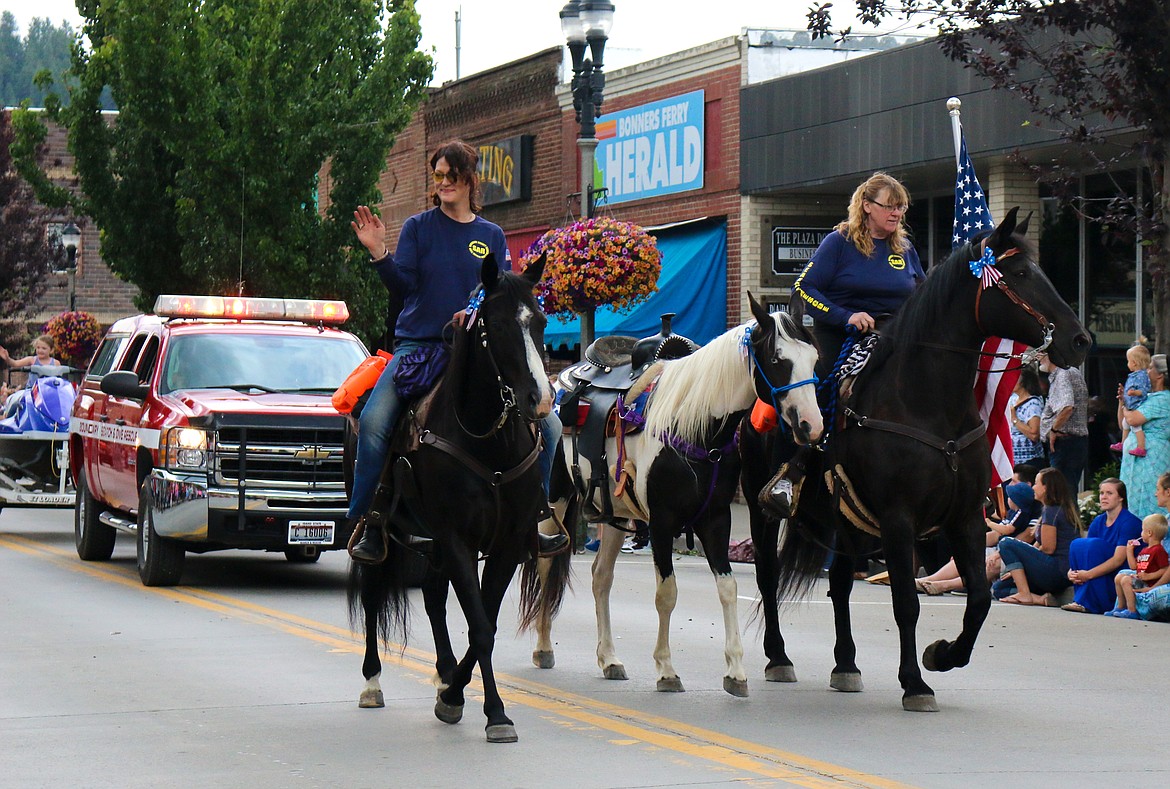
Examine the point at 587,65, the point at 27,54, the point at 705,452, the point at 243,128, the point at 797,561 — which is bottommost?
the point at 797,561

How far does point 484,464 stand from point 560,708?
4.73 ft

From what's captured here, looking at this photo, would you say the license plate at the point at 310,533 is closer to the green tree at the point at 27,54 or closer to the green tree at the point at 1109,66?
the green tree at the point at 1109,66

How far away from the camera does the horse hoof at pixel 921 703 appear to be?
8500 mm

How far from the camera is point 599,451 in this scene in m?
10.5

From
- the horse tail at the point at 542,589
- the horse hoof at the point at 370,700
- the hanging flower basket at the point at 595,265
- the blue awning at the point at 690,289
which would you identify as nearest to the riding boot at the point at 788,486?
the horse tail at the point at 542,589

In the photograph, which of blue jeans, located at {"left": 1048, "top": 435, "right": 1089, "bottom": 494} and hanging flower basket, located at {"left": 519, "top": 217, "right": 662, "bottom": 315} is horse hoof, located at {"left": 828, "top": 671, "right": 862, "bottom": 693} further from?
hanging flower basket, located at {"left": 519, "top": 217, "right": 662, "bottom": 315}

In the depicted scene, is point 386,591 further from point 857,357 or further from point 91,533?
point 91,533

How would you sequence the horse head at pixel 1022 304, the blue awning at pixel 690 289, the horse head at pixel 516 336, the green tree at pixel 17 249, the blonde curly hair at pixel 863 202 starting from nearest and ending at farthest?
1. the horse head at pixel 516 336
2. the horse head at pixel 1022 304
3. the blonde curly hair at pixel 863 202
4. the blue awning at pixel 690 289
5. the green tree at pixel 17 249

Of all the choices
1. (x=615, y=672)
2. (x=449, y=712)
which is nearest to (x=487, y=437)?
(x=449, y=712)

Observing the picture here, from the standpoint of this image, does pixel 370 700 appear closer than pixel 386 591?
Yes

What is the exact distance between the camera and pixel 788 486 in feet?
30.2

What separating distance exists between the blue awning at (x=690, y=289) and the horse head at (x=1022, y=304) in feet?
53.5

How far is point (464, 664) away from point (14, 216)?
3969 cm

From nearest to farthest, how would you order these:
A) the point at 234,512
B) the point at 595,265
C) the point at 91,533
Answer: the point at 234,512 → the point at 91,533 → the point at 595,265
